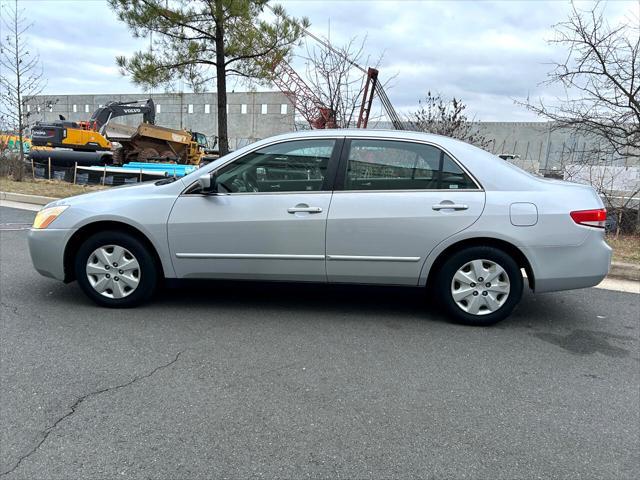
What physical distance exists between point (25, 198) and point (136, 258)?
396 inches

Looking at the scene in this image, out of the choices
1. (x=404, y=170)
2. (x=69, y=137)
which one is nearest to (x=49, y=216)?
(x=404, y=170)

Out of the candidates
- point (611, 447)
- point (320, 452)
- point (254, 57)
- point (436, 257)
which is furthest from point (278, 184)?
point (254, 57)

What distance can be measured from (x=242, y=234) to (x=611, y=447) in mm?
2987

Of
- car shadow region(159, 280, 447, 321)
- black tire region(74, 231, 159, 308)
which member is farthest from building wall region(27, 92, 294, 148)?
black tire region(74, 231, 159, 308)

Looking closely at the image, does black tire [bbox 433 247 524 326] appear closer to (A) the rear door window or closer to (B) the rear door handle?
(A) the rear door window

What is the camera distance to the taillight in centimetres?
402

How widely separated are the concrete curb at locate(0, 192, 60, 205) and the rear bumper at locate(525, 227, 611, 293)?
443 inches

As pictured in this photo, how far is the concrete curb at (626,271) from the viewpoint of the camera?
6059 mm

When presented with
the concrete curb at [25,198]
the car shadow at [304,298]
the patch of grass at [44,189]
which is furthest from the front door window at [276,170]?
the patch of grass at [44,189]

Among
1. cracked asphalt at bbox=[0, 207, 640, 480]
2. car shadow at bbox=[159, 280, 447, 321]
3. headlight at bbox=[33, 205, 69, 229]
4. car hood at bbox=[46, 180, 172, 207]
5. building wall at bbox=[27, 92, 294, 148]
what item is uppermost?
building wall at bbox=[27, 92, 294, 148]

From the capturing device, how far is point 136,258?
4.35m

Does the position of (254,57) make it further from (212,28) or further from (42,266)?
(42,266)

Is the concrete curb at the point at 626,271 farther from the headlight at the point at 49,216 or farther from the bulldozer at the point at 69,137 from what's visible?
the bulldozer at the point at 69,137

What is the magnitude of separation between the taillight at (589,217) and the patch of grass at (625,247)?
2871mm
